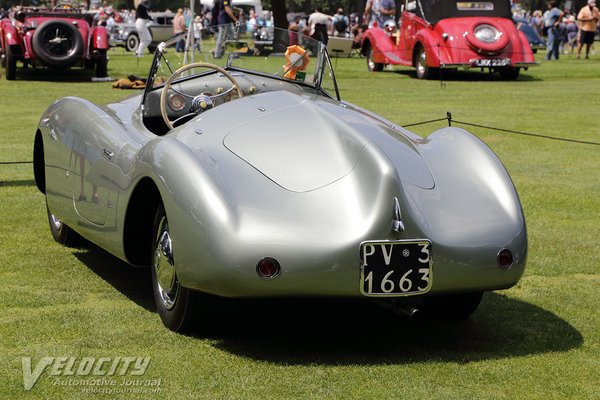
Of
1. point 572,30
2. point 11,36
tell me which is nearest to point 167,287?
point 11,36

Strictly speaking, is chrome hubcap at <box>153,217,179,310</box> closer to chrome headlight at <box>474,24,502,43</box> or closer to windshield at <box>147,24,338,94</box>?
windshield at <box>147,24,338,94</box>

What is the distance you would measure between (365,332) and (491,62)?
56.3ft

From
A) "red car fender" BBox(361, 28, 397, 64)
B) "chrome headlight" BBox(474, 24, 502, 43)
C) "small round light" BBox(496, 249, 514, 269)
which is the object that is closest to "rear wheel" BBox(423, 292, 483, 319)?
"small round light" BBox(496, 249, 514, 269)

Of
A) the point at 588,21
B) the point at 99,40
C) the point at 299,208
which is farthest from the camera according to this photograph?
the point at 588,21

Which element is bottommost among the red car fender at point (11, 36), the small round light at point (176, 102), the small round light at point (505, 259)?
the red car fender at point (11, 36)

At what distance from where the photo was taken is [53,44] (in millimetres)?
21047

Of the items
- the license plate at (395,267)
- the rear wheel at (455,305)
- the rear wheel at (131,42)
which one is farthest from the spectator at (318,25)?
the license plate at (395,267)

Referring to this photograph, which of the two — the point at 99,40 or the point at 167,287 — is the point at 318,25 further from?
the point at 167,287

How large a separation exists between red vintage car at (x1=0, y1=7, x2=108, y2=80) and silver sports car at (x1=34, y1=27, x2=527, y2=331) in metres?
15.0

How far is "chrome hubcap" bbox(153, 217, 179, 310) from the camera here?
5.32m

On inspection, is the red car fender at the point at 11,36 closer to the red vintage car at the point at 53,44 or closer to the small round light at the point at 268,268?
the red vintage car at the point at 53,44

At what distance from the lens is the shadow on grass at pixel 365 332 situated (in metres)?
5.08

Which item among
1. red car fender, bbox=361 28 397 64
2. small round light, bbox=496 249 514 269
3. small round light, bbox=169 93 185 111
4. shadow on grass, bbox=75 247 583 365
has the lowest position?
red car fender, bbox=361 28 397 64

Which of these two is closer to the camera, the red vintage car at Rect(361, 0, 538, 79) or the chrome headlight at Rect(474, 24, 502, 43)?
the red vintage car at Rect(361, 0, 538, 79)
